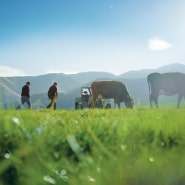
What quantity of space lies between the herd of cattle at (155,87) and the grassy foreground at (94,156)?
114ft

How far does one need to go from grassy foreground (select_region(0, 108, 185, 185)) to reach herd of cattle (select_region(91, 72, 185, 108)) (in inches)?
1374

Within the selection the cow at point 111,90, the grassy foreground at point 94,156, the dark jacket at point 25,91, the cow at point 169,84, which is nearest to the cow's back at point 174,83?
the cow at point 169,84

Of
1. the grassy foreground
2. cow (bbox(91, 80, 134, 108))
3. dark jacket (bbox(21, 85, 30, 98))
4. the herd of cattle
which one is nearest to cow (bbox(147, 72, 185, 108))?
the herd of cattle

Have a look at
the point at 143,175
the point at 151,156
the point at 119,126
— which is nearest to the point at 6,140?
the point at 119,126

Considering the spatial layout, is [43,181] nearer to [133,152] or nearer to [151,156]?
[151,156]

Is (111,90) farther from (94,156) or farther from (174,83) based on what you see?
(94,156)

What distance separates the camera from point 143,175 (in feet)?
6.59

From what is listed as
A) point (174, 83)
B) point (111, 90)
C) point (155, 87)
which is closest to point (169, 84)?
point (174, 83)

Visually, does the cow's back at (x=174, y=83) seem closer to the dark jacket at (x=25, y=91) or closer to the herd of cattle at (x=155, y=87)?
the herd of cattle at (x=155, y=87)

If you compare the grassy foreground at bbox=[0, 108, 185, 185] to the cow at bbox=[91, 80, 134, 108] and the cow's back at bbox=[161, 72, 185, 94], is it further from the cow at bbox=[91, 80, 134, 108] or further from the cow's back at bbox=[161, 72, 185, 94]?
the cow's back at bbox=[161, 72, 185, 94]

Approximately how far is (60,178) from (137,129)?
2126mm

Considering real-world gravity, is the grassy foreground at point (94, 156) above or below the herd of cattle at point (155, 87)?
above

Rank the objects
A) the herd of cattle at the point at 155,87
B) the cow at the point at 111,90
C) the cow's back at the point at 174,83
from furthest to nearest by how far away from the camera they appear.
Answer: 1. the cow's back at the point at 174,83
2. the herd of cattle at the point at 155,87
3. the cow at the point at 111,90

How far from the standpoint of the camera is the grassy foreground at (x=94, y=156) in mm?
1922
